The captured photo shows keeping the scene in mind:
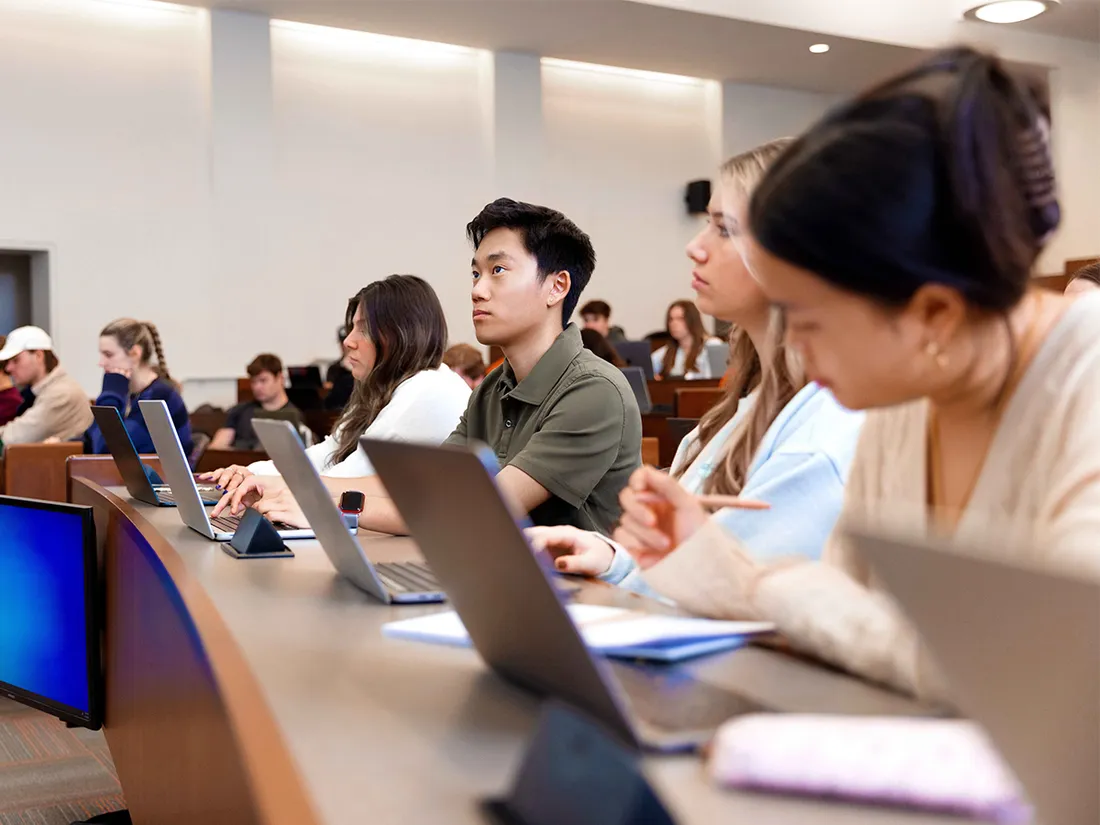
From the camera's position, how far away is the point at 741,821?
22.8 inches

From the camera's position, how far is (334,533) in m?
1.32

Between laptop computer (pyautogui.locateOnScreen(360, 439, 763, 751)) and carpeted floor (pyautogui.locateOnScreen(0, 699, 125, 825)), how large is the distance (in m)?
2.15

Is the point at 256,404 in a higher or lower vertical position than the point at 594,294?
lower

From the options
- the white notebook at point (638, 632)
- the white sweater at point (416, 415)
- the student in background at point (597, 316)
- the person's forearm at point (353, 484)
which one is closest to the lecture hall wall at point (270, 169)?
the student in background at point (597, 316)

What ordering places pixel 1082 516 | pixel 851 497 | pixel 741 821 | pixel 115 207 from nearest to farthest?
pixel 741 821, pixel 1082 516, pixel 851 497, pixel 115 207

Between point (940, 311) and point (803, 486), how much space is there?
1.89 ft

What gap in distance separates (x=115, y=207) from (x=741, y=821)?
827cm

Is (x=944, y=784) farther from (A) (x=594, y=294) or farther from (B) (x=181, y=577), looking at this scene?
(A) (x=594, y=294)

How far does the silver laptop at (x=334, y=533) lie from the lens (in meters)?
1.25

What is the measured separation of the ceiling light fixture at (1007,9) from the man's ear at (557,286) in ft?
25.0

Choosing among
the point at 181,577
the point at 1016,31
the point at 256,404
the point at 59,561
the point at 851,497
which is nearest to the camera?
the point at 851,497

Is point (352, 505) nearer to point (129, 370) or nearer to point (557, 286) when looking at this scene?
point (557, 286)

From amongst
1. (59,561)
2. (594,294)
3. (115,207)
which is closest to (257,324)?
(115,207)

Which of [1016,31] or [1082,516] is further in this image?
[1016,31]
